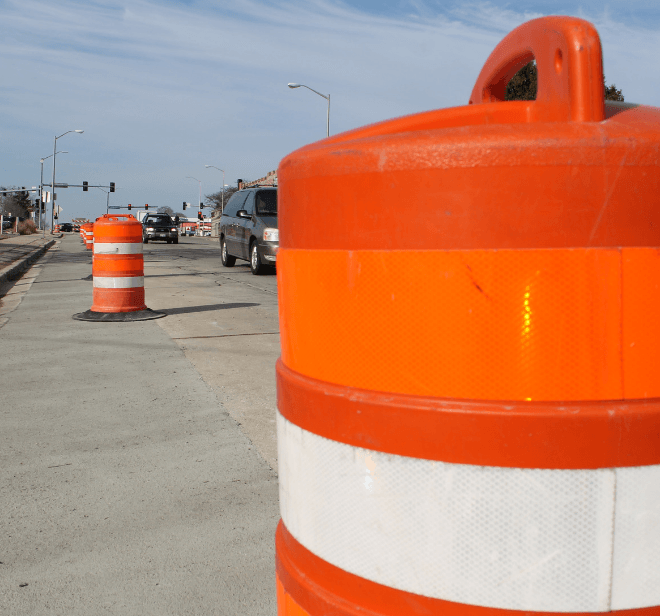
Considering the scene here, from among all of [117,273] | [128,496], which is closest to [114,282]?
[117,273]

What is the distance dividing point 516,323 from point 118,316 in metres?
7.54

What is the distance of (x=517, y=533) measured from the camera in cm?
124

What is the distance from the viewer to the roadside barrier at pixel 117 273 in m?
8.25

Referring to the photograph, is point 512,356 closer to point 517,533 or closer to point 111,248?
point 517,533

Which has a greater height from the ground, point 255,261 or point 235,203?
point 235,203

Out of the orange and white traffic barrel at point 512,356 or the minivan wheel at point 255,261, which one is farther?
the minivan wheel at point 255,261

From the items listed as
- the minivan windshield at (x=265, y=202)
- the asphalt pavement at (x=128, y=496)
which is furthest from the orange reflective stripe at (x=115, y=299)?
the minivan windshield at (x=265, y=202)

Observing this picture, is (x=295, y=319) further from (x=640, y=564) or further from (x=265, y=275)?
(x=265, y=275)

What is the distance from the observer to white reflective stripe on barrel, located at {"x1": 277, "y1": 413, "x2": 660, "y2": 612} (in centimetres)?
122

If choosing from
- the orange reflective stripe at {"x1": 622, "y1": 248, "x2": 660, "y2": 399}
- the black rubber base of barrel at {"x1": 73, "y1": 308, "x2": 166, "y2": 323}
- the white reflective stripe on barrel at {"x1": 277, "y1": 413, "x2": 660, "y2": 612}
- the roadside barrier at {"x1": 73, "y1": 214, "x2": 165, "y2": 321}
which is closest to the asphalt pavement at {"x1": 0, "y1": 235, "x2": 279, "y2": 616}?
the white reflective stripe on barrel at {"x1": 277, "y1": 413, "x2": 660, "y2": 612}

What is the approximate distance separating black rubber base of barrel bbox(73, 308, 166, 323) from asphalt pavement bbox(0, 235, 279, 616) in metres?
2.25

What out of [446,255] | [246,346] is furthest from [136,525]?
[246,346]

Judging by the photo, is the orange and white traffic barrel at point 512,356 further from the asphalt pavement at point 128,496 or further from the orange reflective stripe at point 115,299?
the orange reflective stripe at point 115,299

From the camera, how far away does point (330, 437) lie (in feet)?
4.56
